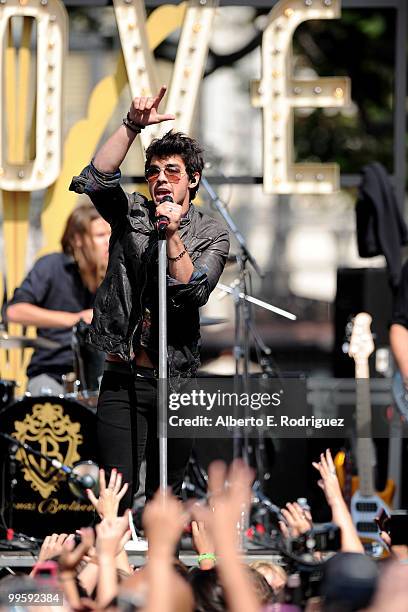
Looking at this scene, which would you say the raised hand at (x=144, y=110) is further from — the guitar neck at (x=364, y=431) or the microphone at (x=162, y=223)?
the guitar neck at (x=364, y=431)

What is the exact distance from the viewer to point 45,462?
6863 mm

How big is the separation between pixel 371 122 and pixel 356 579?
1415 cm

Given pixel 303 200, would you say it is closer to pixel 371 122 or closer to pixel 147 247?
pixel 371 122

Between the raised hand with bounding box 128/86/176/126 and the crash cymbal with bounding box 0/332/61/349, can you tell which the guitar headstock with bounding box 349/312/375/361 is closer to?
the crash cymbal with bounding box 0/332/61/349

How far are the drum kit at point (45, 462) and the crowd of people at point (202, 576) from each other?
2.15 m

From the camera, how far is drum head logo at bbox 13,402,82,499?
6785 millimetres

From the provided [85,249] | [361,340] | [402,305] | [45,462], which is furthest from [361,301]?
[45,462]

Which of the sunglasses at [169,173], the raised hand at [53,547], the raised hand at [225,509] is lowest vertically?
the raised hand at [53,547]

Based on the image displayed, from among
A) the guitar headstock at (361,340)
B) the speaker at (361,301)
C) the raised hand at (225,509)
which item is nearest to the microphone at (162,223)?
the raised hand at (225,509)

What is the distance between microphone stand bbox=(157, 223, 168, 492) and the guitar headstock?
3.11m

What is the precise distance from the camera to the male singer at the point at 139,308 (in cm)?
474

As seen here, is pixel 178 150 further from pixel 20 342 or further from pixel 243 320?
pixel 243 320

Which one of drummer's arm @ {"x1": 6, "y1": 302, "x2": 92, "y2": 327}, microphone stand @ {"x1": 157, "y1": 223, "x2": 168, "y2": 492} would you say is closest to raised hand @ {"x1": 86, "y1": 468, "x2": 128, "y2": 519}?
microphone stand @ {"x1": 157, "y1": 223, "x2": 168, "y2": 492}

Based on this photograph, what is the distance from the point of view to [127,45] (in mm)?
8555
